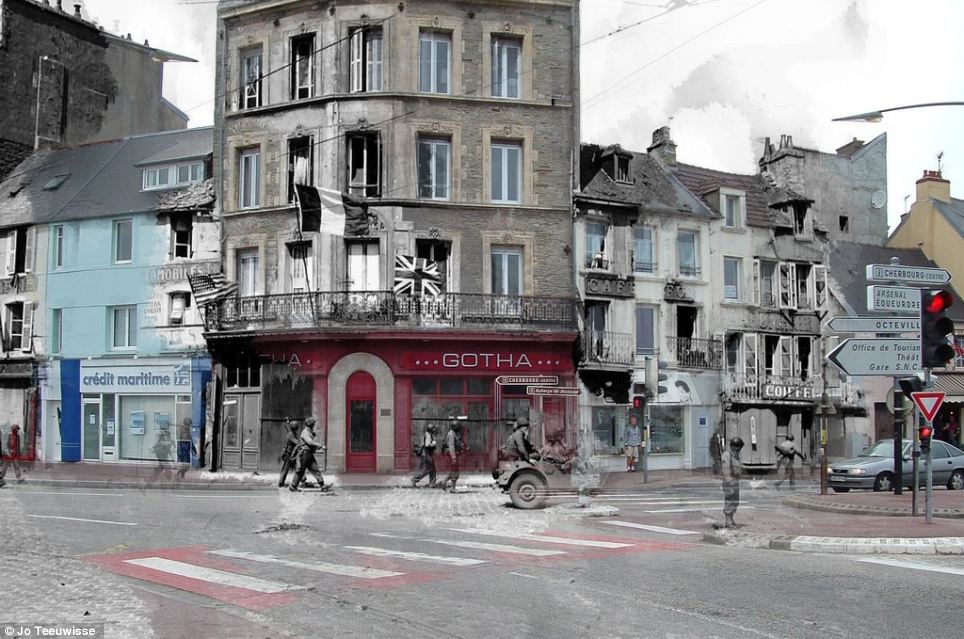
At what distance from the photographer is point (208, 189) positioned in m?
33.0

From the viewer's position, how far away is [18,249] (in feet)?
120

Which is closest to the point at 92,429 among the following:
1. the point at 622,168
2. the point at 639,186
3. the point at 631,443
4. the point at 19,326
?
the point at 19,326

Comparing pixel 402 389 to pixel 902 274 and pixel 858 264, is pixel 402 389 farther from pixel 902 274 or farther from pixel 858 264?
pixel 858 264

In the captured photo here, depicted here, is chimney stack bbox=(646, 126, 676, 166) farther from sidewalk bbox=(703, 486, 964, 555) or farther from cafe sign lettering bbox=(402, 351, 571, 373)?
sidewalk bbox=(703, 486, 964, 555)

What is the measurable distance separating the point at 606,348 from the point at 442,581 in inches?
928

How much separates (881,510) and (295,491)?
11.7 m

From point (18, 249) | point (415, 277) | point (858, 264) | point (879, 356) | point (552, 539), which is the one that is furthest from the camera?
point (858, 264)

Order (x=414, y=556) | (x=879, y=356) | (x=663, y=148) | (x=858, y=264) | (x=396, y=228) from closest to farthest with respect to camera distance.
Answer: (x=414, y=556)
(x=879, y=356)
(x=396, y=228)
(x=663, y=148)
(x=858, y=264)

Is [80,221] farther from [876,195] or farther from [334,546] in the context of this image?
[876,195]

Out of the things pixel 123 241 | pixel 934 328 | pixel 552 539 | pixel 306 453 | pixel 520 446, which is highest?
pixel 123 241

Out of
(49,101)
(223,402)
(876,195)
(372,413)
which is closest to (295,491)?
(372,413)

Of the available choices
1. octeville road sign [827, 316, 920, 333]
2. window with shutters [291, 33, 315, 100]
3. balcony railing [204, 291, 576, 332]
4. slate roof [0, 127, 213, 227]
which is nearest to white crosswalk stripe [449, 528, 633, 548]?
octeville road sign [827, 316, 920, 333]

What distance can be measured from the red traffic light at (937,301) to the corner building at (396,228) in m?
16.0

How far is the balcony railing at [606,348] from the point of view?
32156mm
